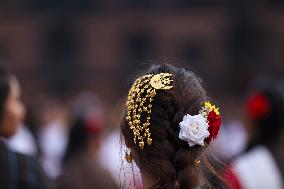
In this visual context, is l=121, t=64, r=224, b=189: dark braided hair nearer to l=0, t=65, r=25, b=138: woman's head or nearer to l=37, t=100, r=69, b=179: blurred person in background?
l=0, t=65, r=25, b=138: woman's head

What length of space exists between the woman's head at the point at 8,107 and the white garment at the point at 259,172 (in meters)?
1.15

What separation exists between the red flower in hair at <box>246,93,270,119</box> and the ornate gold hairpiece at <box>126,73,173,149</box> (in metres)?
1.99

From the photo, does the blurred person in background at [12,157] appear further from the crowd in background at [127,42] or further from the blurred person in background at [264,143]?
the crowd in background at [127,42]

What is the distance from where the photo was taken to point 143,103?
2.67 metres

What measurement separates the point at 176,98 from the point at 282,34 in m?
36.4

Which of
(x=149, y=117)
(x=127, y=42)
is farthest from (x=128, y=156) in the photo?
(x=127, y=42)

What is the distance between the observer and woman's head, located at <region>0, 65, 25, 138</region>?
4.00 meters

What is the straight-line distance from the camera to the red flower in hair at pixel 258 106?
15.3 ft

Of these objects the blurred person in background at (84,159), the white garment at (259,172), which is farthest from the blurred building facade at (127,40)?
the white garment at (259,172)

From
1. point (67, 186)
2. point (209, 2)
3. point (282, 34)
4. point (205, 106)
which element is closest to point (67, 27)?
point (209, 2)

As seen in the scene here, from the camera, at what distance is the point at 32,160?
393 centimetres

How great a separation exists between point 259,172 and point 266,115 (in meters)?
0.34

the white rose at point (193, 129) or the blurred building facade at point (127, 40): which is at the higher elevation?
the blurred building facade at point (127, 40)

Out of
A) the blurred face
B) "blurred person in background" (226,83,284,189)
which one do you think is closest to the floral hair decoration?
the blurred face
